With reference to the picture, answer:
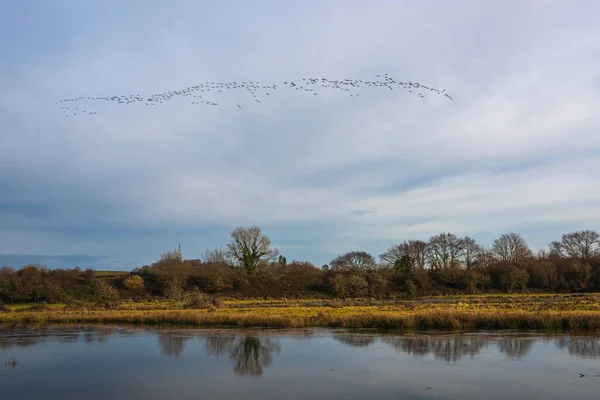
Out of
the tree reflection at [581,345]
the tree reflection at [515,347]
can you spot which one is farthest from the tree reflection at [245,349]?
the tree reflection at [581,345]

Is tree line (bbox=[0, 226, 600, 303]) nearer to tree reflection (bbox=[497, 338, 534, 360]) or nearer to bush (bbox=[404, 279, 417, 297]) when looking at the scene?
bush (bbox=[404, 279, 417, 297])

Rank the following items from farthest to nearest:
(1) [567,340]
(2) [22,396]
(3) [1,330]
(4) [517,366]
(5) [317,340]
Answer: (3) [1,330]
(5) [317,340]
(1) [567,340]
(4) [517,366]
(2) [22,396]

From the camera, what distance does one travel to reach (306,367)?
19.8 m

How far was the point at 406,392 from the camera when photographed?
15.4 meters

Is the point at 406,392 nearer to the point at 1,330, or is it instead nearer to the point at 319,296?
the point at 1,330

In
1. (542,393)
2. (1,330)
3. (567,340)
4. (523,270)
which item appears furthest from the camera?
(523,270)

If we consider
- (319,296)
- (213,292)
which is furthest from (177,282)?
(319,296)

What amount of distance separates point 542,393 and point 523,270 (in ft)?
229

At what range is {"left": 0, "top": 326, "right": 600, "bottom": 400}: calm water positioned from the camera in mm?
15805

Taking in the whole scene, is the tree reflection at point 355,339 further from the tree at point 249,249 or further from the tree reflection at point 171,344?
the tree at point 249,249

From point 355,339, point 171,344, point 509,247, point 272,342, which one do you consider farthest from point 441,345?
point 509,247

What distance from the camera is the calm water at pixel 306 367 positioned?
1580 centimetres

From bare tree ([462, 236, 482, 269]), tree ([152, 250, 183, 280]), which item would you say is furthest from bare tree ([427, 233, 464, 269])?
tree ([152, 250, 183, 280])

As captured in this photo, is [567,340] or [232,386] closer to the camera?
[232,386]
